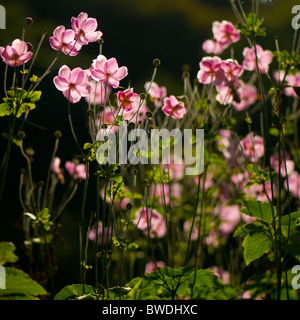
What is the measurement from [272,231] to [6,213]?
2.36m

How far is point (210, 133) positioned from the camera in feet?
4.75

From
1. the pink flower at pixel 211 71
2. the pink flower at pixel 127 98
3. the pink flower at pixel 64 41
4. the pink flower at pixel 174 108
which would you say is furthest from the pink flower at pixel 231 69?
the pink flower at pixel 64 41

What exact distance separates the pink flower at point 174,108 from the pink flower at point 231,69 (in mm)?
221

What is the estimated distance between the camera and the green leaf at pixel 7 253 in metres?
0.95

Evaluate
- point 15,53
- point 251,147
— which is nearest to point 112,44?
point 251,147

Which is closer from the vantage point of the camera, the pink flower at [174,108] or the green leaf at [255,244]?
the green leaf at [255,244]

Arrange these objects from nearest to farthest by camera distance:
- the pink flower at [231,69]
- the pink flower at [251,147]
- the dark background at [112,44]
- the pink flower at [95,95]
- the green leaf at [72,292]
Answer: the green leaf at [72,292] → the pink flower at [95,95] → the pink flower at [231,69] → the pink flower at [251,147] → the dark background at [112,44]

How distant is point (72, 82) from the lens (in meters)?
1.26

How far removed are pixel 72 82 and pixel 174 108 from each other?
0.37 meters

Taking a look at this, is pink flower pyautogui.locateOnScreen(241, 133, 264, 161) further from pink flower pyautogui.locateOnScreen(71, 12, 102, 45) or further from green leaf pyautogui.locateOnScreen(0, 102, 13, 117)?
green leaf pyautogui.locateOnScreen(0, 102, 13, 117)

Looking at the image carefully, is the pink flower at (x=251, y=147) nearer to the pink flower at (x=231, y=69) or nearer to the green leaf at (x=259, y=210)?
the pink flower at (x=231, y=69)

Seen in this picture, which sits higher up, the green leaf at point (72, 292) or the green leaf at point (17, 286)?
the green leaf at point (17, 286)
